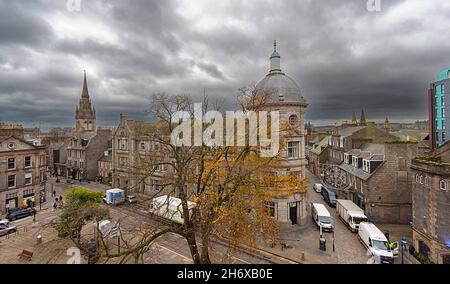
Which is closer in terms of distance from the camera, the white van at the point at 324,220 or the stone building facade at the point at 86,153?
the white van at the point at 324,220

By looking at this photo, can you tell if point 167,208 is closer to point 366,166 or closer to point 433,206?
point 433,206

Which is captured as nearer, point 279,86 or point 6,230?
point 6,230

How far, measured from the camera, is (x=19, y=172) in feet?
116

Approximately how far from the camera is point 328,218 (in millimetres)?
25406

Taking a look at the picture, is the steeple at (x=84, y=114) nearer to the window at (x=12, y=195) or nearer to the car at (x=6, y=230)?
the window at (x=12, y=195)

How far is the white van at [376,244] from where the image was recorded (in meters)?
18.5

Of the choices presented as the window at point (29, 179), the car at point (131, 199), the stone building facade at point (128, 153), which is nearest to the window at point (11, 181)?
the window at point (29, 179)

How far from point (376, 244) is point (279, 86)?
693 inches

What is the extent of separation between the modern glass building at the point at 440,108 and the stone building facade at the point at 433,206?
145 ft

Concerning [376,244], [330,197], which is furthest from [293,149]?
[330,197]

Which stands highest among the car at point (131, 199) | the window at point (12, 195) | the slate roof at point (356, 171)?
the slate roof at point (356, 171)

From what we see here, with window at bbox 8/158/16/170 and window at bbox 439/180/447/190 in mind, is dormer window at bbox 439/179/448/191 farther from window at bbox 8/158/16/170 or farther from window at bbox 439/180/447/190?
window at bbox 8/158/16/170
